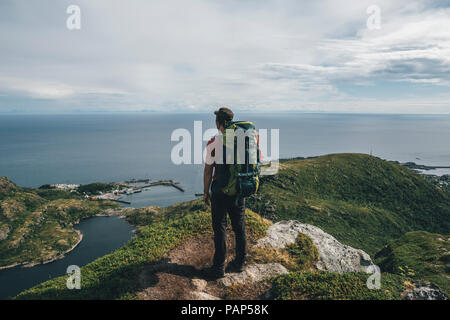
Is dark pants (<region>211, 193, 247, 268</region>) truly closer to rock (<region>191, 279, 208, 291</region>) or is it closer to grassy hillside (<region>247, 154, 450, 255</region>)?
rock (<region>191, 279, 208, 291</region>)

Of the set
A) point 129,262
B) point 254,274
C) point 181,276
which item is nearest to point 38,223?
point 129,262

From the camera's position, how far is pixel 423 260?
54.0 ft

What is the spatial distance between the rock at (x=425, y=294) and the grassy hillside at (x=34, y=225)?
3105 inches

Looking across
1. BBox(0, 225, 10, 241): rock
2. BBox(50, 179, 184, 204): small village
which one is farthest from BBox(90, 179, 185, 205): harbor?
BBox(0, 225, 10, 241): rock

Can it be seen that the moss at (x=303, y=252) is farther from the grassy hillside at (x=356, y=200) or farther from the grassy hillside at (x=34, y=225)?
the grassy hillside at (x=34, y=225)

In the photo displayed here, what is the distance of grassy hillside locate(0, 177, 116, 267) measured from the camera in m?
65.1

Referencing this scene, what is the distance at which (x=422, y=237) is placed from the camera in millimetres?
23391

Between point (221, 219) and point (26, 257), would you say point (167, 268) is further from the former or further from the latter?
point (26, 257)

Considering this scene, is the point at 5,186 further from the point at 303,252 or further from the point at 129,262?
the point at 303,252

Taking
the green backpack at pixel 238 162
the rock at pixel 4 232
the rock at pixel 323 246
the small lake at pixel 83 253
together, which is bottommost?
the small lake at pixel 83 253

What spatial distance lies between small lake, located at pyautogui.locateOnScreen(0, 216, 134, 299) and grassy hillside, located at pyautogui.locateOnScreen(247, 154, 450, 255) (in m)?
31.4

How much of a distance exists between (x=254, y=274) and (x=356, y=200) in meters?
49.2

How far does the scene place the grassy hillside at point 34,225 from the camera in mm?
65062

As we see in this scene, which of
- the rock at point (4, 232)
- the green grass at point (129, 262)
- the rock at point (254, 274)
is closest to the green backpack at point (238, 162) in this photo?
the rock at point (254, 274)
